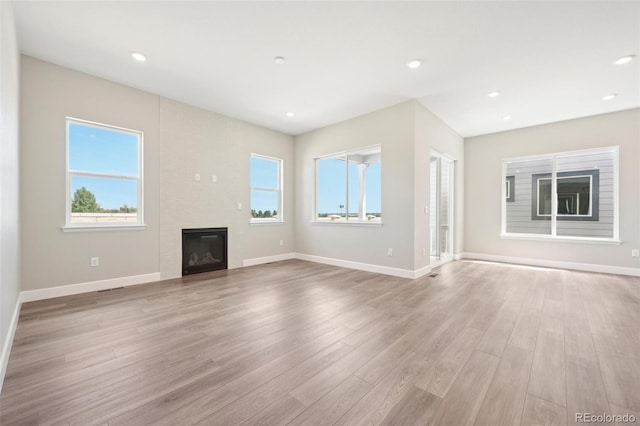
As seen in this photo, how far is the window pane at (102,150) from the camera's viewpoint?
11.7 ft

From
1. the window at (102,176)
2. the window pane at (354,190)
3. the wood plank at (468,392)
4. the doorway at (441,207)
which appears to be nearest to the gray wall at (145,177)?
the window at (102,176)

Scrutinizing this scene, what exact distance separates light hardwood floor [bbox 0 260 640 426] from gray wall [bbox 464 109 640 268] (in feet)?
6.54

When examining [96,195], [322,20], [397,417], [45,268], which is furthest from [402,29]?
[45,268]

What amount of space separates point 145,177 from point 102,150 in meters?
0.62

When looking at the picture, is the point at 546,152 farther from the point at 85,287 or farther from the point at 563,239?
the point at 85,287

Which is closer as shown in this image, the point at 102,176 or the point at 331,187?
the point at 102,176

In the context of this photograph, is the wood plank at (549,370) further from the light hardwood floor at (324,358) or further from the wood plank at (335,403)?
the wood plank at (335,403)

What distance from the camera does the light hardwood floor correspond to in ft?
4.75

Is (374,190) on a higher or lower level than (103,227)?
higher

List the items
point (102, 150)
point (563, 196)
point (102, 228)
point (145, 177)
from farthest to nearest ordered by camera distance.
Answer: point (563, 196) → point (145, 177) → point (102, 150) → point (102, 228)

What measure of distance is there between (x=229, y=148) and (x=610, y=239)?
737 cm

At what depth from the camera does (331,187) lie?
584cm

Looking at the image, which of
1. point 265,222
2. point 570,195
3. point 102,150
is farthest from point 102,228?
point 570,195

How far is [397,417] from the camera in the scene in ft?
4.56
